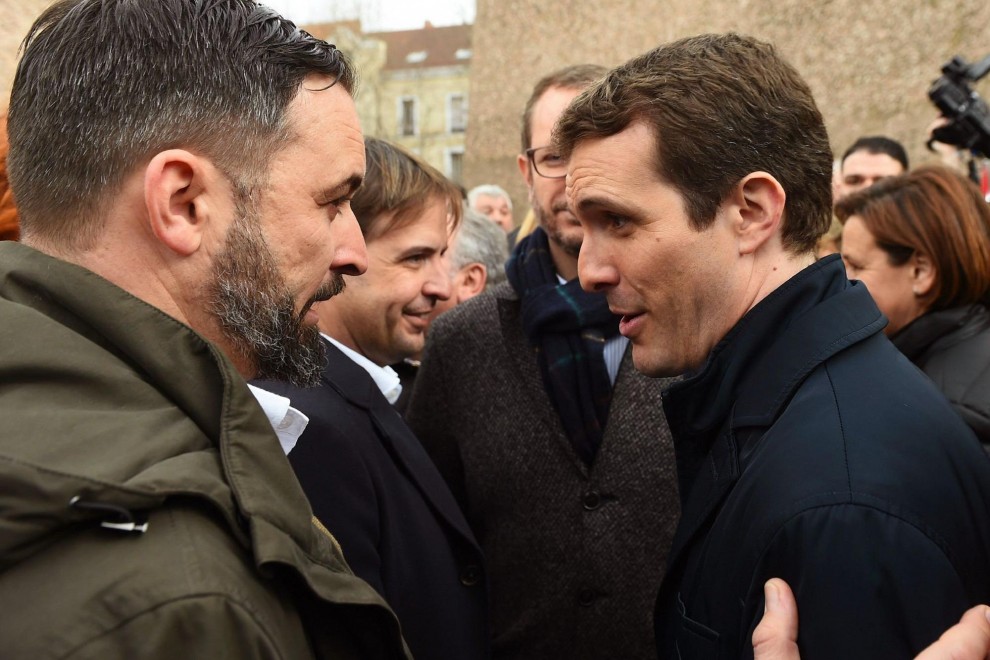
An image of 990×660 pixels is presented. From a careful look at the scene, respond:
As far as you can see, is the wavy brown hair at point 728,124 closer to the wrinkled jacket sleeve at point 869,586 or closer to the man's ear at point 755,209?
the man's ear at point 755,209

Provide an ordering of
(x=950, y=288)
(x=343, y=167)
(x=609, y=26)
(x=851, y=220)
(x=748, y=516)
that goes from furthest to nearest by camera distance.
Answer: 1. (x=609, y=26)
2. (x=851, y=220)
3. (x=950, y=288)
4. (x=343, y=167)
5. (x=748, y=516)

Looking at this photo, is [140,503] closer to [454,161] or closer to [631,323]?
[631,323]

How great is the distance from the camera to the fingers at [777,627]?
1283mm

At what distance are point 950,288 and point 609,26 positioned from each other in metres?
15.5

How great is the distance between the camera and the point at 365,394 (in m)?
2.20

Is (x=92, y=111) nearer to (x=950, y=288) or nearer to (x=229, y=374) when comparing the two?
(x=229, y=374)

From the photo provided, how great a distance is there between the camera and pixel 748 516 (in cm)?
146

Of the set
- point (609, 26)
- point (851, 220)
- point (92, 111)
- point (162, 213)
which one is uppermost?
point (609, 26)

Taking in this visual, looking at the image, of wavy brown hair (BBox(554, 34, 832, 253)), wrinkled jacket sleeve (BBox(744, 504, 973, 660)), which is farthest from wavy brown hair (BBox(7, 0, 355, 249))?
wrinkled jacket sleeve (BBox(744, 504, 973, 660))

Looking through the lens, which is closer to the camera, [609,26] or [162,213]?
[162,213]

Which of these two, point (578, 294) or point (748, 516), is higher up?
point (578, 294)

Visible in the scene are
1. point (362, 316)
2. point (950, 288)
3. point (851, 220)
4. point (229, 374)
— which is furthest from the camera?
point (851, 220)

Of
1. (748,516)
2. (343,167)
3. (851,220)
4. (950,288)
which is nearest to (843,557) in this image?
(748,516)

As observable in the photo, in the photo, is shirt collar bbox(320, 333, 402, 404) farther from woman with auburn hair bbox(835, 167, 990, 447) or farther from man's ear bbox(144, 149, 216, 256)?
woman with auburn hair bbox(835, 167, 990, 447)
